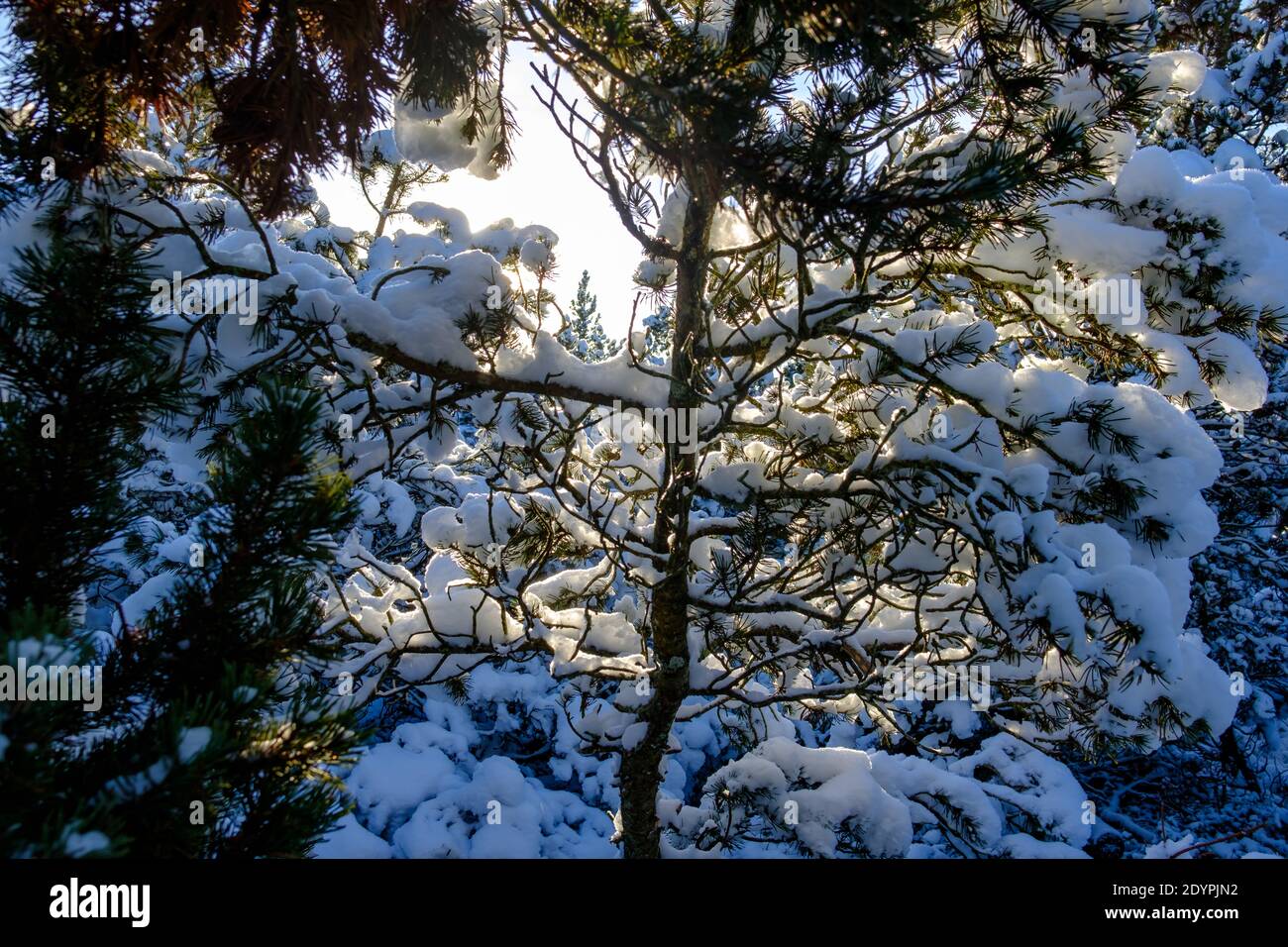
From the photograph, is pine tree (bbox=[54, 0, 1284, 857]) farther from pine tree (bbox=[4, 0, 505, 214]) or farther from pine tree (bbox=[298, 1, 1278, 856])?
pine tree (bbox=[4, 0, 505, 214])

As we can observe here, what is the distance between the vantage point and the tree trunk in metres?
2.51

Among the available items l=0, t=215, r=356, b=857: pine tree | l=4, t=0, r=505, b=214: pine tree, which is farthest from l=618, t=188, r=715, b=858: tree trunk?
l=0, t=215, r=356, b=857: pine tree

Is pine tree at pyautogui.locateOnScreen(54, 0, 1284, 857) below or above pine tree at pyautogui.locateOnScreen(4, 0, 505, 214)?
below

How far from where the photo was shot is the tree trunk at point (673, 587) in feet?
8.23

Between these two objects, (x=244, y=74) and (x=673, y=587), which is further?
(x=673, y=587)

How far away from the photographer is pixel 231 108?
2.04 metres

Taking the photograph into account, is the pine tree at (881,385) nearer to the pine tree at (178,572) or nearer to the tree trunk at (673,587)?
the tree trunk at (673,587)

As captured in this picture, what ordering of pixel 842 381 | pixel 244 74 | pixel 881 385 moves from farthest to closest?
pixel 842 381
pixel 881 385
pixel 244 74

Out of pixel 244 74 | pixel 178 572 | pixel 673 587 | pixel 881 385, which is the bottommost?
pixel 673 587

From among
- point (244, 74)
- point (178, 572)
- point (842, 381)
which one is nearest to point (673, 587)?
point (842, 381)

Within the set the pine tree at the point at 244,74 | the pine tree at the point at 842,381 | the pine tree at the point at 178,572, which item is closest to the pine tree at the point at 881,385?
the pine tree at the point at 842,381

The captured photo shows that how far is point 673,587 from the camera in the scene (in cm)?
278

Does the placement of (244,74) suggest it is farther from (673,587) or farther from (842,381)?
(842,381)
